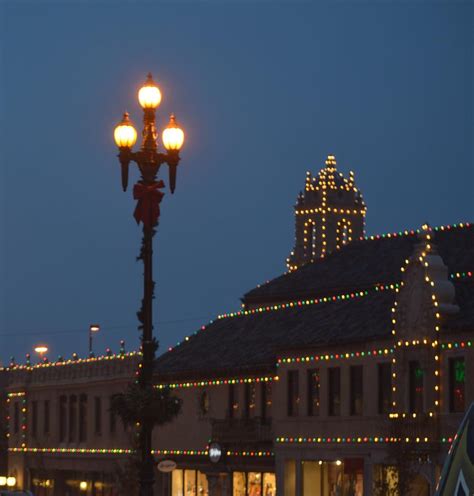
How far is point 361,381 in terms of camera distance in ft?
149

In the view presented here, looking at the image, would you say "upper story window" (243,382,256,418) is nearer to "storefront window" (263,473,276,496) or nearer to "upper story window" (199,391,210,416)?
"storefront window" (263,473,276,496)

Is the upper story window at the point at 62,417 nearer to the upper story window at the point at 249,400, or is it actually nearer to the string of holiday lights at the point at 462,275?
the upper story window at the point at 249,400

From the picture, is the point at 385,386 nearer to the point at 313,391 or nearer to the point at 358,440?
the point at 358,440

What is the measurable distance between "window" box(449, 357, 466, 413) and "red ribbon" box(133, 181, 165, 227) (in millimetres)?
18800

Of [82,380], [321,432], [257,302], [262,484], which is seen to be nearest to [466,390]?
[321,432]

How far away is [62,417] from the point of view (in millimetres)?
72000

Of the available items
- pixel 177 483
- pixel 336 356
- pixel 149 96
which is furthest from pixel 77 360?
pixel 149 96

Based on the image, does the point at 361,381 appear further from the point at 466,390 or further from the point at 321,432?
the point at 466,390

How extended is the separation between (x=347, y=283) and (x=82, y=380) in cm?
1905

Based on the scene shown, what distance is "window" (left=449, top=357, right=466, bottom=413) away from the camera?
40.5m

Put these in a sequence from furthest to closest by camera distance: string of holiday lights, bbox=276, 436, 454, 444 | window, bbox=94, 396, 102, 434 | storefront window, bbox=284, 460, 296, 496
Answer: window, bbox=94, 396, 102, 434, storefront window, bbox=284, 460, 296, 496, string of holiday lights, bbox=276, 436, 454, 444

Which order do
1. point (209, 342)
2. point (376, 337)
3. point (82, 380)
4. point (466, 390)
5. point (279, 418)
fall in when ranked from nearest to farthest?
point (466, 390)
point (376, 337)
point (279, 418)
point (209, 342)
point (82, 380)

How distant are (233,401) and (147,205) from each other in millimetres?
30877

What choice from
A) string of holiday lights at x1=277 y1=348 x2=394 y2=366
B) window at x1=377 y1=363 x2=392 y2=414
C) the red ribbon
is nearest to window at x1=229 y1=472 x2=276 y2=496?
string of holiday lights at x1=277 y1=348 x2=394 y2=366
